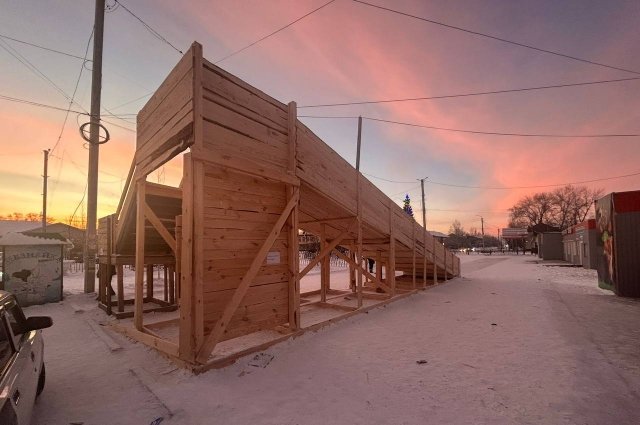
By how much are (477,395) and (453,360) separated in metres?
1.19

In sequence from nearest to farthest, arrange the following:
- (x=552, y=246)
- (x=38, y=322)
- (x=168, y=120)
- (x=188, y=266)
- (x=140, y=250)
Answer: (x=38, y=322) < (x=188, y=266) < (x=168, y=120) < (x=140, y=250) < (x=552, y=246)

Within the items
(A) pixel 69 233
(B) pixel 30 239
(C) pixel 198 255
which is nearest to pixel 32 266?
(B) pixel 30 239

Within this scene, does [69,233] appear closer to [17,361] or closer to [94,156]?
[94,156]

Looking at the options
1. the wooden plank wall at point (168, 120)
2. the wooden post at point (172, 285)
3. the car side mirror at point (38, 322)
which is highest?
the wooden plank wall at point (168, 120)

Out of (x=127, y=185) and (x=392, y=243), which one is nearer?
(x=127, y=185)

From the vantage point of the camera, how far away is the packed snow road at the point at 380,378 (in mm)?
3377

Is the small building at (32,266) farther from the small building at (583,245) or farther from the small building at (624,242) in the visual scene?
the small building at (583,245)

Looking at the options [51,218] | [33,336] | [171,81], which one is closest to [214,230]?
[33,336]

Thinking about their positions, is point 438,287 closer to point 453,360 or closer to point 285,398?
point 453,360

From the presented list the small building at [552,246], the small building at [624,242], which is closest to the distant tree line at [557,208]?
the small building at [552,246]

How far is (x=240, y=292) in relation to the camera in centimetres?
502

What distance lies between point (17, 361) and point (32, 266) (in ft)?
29.5

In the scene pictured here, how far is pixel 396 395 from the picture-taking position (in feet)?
12.5

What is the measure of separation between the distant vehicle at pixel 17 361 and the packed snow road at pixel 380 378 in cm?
78
